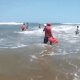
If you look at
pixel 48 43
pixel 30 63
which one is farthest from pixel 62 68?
pixel 48 43

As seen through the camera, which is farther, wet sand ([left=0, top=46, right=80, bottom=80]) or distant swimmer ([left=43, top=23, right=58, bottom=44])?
distant swimmer ([left=43, top=23, right=58, bottom=44])

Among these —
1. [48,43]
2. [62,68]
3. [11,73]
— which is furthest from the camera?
[48,43]

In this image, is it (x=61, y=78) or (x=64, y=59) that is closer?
(x=61, y=78)

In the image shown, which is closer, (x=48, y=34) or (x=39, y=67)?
(x=39, y=67)

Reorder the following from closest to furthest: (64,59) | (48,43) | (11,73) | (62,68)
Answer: (11,73) → (62,68) → (64,59) → (48,43)

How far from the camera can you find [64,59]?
41.1 feet

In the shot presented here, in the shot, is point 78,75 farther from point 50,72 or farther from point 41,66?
point 41,66

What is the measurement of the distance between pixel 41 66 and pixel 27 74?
1.43 m

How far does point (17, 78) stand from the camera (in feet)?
29.7

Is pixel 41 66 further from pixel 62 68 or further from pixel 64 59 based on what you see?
pixel 64 59

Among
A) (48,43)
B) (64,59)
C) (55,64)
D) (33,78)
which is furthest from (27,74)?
(48,43)

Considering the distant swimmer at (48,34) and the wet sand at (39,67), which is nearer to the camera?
the wet sand at (39,67)

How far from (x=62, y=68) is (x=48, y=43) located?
8.53m

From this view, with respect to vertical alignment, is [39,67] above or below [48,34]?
below
